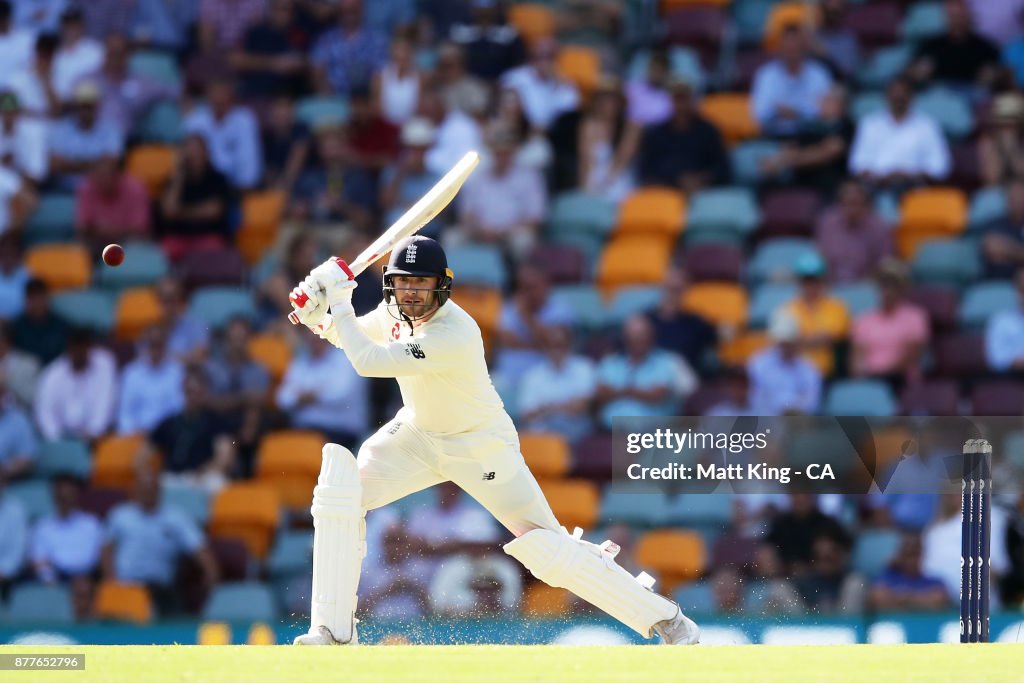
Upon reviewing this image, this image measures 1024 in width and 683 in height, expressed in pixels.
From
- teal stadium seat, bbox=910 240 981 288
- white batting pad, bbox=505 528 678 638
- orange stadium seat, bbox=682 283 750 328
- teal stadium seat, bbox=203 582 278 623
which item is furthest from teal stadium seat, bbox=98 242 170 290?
white batting pad, bbox=505 528 678 638

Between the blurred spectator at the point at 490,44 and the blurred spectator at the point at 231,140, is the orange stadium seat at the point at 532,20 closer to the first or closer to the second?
the blurred spectator at the point at 490,44

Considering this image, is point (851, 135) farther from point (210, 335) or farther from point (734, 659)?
point (734, 659)

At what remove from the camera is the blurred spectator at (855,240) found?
11023 millimetres

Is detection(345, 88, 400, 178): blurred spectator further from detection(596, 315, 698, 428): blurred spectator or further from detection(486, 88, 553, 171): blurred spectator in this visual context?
detection(596, 315, 698, 428): blurred spectator

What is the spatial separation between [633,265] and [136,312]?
3132mm

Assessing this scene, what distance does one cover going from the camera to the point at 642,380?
34.0 ft

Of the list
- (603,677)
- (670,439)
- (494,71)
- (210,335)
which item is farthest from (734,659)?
(494,71)

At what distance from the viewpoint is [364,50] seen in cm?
1225

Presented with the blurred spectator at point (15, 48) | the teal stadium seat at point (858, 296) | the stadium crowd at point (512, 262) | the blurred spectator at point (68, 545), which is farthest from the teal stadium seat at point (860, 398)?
the blurred spectator at point (15, 48)

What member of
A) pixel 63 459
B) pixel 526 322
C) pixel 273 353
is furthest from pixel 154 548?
pixel 526 322

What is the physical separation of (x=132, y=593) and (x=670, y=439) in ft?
10.0

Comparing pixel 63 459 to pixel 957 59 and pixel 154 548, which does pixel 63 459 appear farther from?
pixel 957 59

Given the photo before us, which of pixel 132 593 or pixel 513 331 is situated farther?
pixel 513 331

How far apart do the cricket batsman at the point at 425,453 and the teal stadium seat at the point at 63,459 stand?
13.9 ft
